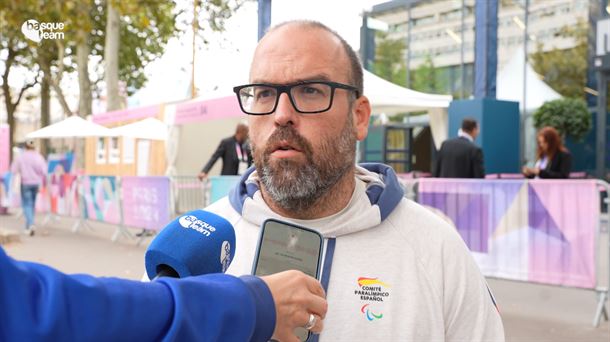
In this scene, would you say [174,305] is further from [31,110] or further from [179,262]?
[31,110]

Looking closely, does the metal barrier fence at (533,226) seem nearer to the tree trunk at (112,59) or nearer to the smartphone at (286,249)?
the smartphone at (286,249)

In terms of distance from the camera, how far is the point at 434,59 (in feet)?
83.8

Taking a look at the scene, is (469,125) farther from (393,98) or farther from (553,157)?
(393,98)

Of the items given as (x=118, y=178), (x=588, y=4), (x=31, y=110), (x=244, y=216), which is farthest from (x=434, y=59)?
(x=244, y=216)

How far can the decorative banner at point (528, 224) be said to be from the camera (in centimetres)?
602

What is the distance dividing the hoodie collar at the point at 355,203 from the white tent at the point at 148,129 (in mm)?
16603

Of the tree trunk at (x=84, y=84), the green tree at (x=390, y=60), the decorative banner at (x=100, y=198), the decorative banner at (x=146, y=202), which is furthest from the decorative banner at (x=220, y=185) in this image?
the green tree at (x=390, y=60)

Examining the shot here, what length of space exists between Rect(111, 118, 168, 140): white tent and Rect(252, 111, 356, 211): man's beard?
16.8 m

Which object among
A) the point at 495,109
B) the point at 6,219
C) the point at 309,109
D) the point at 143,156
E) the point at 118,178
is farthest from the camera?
the point at 143,156

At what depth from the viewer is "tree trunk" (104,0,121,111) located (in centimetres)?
1702

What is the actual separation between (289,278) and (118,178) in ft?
39.9

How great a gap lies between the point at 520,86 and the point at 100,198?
13.2 m

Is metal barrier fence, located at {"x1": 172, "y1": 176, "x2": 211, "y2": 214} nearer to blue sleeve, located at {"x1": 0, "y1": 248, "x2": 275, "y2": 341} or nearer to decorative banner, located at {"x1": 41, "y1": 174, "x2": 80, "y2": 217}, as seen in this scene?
decorative banner, located at {"x1": 41, "y1": 174, "x2": 80, "y2": 217}

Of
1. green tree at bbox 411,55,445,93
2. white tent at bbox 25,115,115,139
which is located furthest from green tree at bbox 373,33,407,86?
white tent at bbox 25,115,115,139
